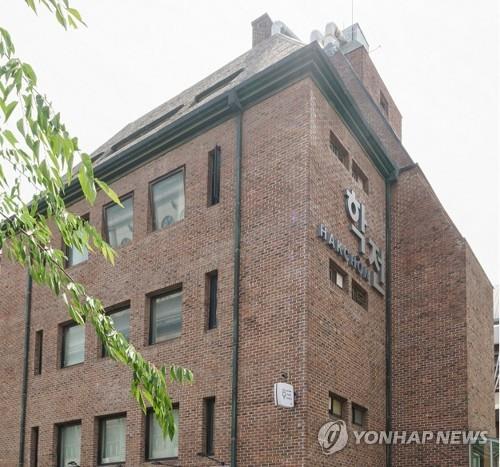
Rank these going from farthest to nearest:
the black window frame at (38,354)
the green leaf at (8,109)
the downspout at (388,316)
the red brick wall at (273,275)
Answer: the black window frame at (38,354), the downspout at (388,316), the red brick wall at (273,275), the green leaf at (8,109)

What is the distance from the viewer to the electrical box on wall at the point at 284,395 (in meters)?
14.3

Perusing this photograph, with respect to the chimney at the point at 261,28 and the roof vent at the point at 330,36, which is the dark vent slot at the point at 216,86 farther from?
the roof vent at the point at 330,36

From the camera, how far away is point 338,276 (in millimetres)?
17141

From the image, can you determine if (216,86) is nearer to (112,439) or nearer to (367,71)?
(367,71)

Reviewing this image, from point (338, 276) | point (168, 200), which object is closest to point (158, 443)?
point (338, 276)

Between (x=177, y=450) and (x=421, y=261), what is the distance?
793 cm

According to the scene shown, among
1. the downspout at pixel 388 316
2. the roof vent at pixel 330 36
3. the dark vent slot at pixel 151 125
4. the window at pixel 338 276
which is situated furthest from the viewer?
the roof vent at pixel 330 36

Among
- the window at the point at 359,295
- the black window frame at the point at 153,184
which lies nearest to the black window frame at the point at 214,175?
the black window frame at the point at 153,184

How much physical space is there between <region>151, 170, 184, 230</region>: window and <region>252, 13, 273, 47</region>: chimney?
7.49m

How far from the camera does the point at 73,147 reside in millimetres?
5008

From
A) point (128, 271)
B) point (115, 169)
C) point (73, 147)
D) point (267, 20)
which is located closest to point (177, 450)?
point (128, 271)

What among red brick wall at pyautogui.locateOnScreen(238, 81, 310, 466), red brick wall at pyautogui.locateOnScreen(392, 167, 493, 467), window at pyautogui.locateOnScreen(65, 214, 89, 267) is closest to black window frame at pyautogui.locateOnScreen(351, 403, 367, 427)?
red brick wall at pyautogui.locateOnScreen(392, 167, 493, 467)

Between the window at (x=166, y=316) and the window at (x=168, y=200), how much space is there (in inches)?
71.3

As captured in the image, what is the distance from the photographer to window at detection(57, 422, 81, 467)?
19.1m
